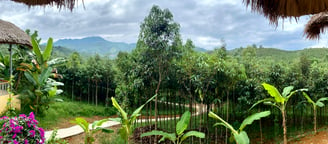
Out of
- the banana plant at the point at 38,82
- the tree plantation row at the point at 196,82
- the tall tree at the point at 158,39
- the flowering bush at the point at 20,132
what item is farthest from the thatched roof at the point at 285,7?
the banana plant at the point at 38,82

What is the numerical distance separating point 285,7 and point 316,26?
2.41m

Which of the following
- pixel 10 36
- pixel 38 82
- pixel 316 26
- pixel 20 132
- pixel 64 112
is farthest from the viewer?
pixel 64 112

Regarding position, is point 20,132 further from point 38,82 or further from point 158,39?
point 38,82

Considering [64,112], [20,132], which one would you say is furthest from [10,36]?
[20,132]

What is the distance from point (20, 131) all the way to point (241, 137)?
2388 mm

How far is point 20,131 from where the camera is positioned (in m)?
2.69

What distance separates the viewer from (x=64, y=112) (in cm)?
802

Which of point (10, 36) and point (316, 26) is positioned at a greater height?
point (10, 36)

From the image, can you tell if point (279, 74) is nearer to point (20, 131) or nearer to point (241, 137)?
point (241, 137)

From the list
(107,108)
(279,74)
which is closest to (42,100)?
(107,108)

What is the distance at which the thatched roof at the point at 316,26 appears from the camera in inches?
133

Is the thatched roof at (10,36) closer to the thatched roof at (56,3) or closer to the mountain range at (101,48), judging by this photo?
the mountain range at (101,48)

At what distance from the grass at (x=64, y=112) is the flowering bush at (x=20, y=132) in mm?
3753

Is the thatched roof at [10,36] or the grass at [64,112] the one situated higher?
the thatched roof at [10,36]
